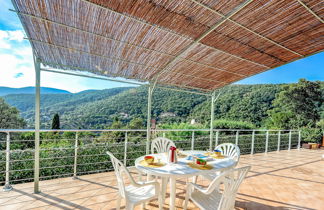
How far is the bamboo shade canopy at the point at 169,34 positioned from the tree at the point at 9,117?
10306 millimetres

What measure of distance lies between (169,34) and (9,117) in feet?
39.2

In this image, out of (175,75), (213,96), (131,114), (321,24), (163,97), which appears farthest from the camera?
(163,97)

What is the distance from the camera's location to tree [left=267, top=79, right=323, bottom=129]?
10.3 metres

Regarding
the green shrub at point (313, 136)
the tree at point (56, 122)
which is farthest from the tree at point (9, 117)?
the green shrub at point (313, 136)

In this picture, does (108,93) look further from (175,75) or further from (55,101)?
(175,75)

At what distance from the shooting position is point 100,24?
2133 millimetres

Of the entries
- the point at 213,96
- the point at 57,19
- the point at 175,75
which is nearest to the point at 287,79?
the point at 213,96

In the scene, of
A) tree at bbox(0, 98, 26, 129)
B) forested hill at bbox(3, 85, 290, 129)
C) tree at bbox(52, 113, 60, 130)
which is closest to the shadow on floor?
tree at bbox(52, 113, 60, 130)

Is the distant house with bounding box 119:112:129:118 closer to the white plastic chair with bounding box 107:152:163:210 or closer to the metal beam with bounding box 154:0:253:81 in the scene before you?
the metal beam with bounding box 154:0:253:81

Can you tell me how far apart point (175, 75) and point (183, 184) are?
6.55 ft

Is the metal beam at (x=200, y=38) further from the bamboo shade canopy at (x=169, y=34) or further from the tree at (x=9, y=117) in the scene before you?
the tree at (x=9, y=117)

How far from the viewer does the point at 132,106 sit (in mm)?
12594

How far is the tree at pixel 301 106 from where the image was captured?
1034cm

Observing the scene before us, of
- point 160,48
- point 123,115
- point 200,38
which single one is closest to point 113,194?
point 160,48
